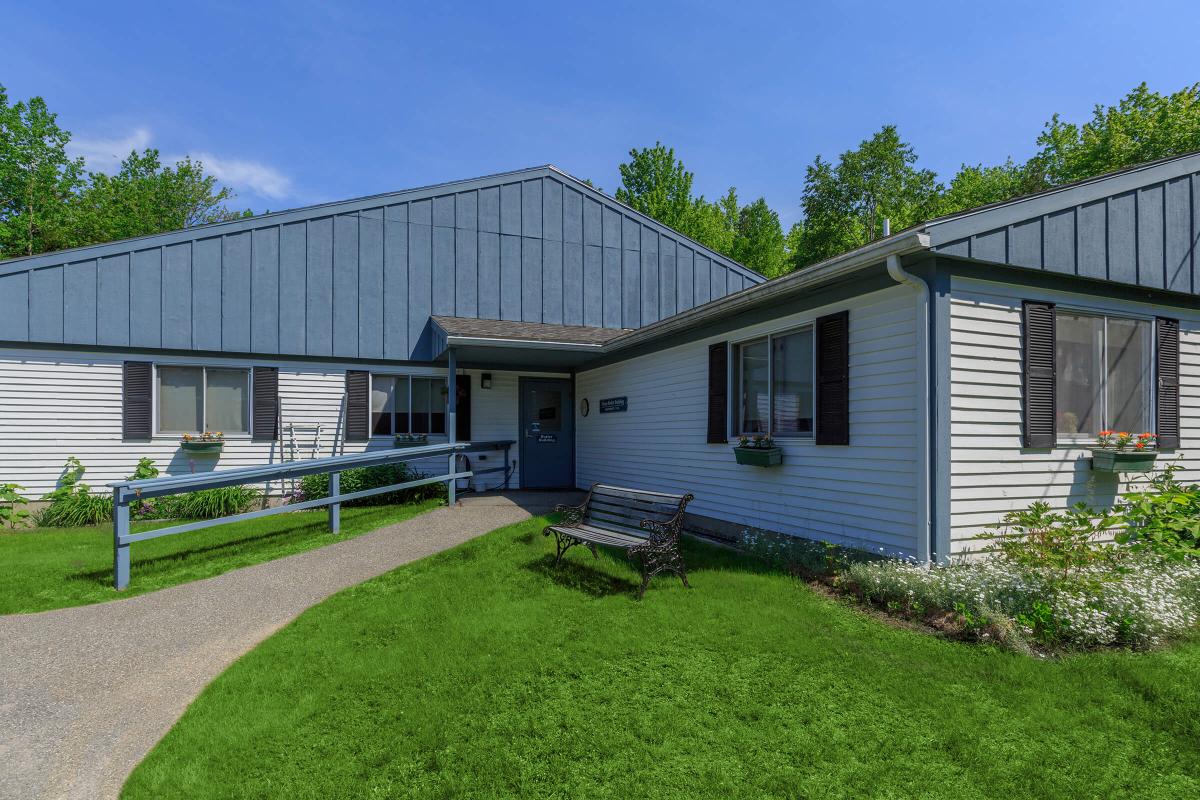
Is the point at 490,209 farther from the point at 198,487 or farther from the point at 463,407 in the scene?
the point at 198,487

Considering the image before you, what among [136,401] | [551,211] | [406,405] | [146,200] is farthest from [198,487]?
[146,200]

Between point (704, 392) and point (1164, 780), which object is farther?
point (704, 392)

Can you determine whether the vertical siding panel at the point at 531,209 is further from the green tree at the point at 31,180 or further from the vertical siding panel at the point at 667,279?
the green tree at the point at 31,180

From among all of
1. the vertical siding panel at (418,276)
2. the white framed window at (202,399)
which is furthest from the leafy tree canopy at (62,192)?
the vertical siding panel at (418,276)

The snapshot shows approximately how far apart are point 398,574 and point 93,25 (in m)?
11.1

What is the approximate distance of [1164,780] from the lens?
2.71 m

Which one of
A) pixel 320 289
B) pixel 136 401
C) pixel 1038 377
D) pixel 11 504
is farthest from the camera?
pixel 320 289

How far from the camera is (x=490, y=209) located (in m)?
12.5

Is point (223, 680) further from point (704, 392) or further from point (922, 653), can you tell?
point (704, 392)

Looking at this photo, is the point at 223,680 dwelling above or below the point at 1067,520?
below

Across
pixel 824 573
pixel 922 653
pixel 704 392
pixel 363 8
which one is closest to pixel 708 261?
pixel 704 392

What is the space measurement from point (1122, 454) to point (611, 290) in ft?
31.4

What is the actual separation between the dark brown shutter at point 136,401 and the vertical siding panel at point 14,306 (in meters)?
1.46

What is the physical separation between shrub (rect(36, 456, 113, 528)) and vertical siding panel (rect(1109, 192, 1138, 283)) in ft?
46.4
